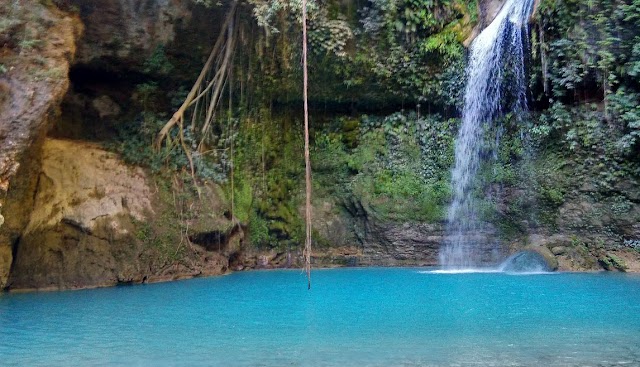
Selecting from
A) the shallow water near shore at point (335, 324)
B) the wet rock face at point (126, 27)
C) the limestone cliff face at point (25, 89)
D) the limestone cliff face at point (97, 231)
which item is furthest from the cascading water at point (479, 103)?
the limestone cliff face at point (25, 89)

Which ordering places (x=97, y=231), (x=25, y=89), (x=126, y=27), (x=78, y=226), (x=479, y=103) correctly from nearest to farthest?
(x=25, y=89) < (x=78, y=226) < (x=97, y=231) < (x=126, y=27) < (x=479, y=103)

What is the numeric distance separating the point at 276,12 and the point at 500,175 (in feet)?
20.2

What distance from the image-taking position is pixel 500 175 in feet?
46.8

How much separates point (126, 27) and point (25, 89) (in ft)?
12.3

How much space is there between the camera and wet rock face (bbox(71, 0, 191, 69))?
12438 mm

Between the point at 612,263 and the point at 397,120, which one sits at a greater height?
the point at 397,120

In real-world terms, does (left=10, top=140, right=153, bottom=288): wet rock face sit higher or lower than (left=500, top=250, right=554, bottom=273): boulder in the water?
higher

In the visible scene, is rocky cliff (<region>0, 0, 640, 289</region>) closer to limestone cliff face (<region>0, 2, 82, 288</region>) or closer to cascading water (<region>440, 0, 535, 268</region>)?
limestone cliff face (<region>0, 2, 82, 288</region>)

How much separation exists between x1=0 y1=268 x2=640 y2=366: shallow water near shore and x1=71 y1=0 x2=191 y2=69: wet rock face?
16.8ft

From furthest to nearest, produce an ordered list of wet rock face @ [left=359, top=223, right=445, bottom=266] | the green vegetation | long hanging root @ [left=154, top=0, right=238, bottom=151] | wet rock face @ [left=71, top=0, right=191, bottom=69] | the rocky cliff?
wet rock face @ [left=359, top=223, right=445, bottom=266]
long hanging root @ [left=154, top=0, right=238, bottom=151]
the green vegetation
wet rock face @ [left=71, top=0, right=191, bottom=69]
the rocky cliff

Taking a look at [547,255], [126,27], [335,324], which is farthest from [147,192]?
[547,255]

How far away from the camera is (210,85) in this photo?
14117mm

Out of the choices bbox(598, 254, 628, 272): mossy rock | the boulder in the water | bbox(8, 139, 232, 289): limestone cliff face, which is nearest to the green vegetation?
bbox(598, 254, 628, 272): mossy rock

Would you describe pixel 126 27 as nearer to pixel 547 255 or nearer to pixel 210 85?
pixel 210 85
